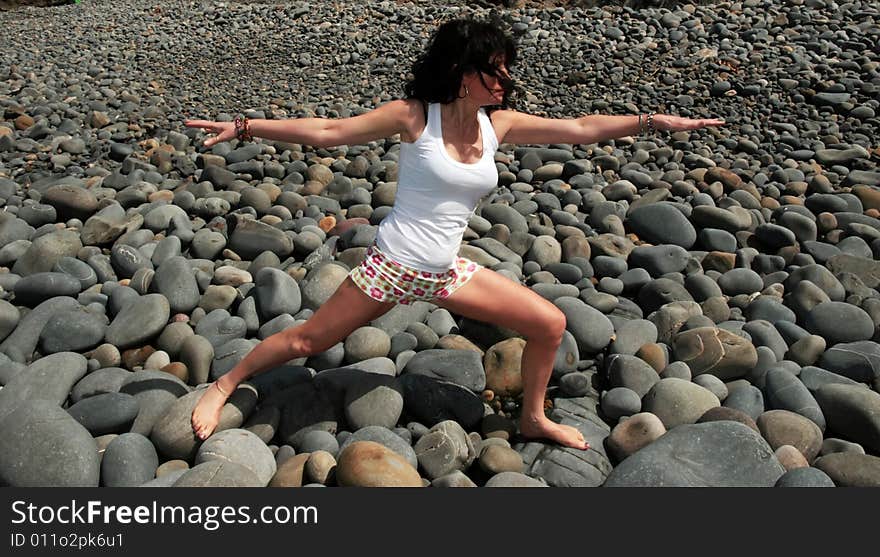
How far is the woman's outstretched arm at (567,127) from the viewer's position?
286cm

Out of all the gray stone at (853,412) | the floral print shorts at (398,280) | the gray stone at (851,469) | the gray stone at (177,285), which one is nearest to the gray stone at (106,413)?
the gray stone at (177,285)

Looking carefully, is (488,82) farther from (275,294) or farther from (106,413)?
(106,413)

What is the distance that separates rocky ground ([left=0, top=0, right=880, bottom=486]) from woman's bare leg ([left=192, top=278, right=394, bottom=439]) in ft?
0.30

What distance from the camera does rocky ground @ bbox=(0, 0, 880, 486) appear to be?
2844 mm

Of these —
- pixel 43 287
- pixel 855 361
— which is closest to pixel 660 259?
pixel 855 361

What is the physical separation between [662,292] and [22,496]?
337 cm

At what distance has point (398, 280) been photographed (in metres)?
2.67

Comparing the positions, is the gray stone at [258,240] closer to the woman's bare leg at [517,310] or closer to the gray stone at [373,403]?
the gray stone at [373,403]

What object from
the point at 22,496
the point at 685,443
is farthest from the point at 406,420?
the point at 22,496

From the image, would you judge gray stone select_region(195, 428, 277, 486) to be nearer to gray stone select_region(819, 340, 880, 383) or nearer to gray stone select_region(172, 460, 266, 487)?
gray stone select_region(172, 460, 266, 487)

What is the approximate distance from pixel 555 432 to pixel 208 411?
146 cm

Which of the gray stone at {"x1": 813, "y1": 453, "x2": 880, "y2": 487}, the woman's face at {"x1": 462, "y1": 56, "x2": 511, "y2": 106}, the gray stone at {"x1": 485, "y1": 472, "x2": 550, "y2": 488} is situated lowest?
the gray stone at {"x1": 485, "y1": 472, "x2": 550, "y2": 488}

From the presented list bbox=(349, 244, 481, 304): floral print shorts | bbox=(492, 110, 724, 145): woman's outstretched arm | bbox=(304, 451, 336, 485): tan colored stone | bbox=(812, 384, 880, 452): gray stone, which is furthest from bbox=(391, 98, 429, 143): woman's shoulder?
bbox=(812, 384, 880, 452): gray stone

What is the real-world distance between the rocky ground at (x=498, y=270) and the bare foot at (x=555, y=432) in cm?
4
